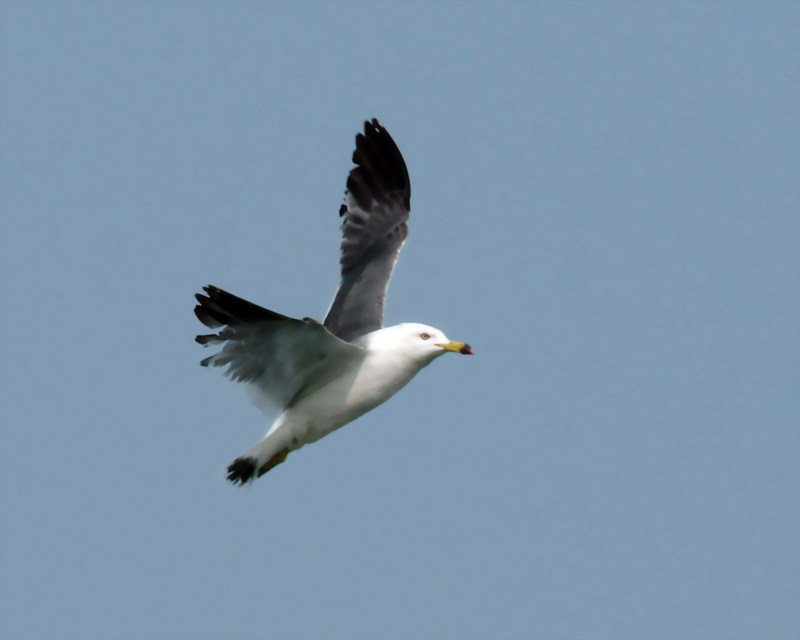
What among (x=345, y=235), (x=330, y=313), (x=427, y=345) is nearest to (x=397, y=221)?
(x=345, y=235)

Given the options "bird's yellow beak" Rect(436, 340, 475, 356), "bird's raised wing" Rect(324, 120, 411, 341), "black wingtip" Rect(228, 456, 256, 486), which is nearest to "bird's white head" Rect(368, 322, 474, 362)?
"bird's yellow beak" Rect(436, 340, 475, 356)

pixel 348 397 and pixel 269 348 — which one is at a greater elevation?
pixel 269 348

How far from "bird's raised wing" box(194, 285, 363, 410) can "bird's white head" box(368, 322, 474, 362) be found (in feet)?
1.05

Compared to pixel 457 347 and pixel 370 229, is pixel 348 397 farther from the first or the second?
pixel 370 229

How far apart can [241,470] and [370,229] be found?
3.36 m

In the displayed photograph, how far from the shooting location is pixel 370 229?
1537 centimetres

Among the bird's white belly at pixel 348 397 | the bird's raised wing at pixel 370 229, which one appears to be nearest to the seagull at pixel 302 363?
the bird's white belly at pixel 348 397

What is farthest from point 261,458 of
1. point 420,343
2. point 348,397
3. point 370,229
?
point 370,229

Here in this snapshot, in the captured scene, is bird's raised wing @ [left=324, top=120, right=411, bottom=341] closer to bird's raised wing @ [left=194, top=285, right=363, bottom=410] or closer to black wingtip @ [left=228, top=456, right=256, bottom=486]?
bird's raised wing @ [left=194, top=285, right=363, bottom=410]

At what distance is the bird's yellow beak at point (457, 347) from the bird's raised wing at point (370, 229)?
4.15ft

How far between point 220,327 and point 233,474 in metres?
1.55

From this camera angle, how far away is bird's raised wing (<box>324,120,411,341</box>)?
1434 cm

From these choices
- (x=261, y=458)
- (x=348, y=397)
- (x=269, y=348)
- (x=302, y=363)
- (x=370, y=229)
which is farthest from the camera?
(x=370, y=229)

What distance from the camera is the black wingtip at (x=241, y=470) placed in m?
13.0
